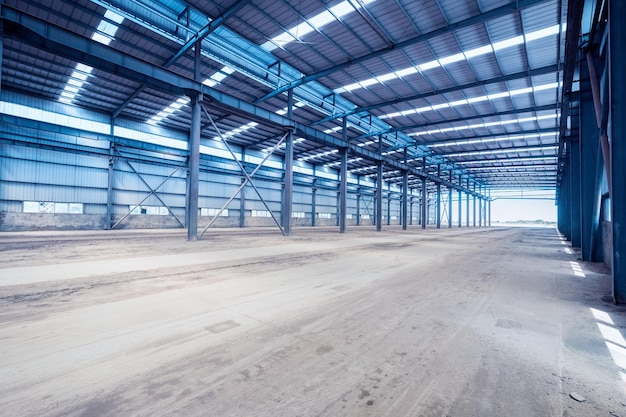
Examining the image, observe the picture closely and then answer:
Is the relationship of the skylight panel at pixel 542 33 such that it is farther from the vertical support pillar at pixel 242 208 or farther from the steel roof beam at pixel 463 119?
the vertical support pillar at pixel 242 208

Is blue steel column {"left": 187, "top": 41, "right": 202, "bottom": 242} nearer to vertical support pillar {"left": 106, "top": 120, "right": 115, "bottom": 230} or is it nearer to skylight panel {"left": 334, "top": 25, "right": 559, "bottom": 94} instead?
skylight panel {"left": 334, "top": 25, "right": 559, "bottom": 94}

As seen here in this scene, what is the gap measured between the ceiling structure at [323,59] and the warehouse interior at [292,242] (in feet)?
0.38

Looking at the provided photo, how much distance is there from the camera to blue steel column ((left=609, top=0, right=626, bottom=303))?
4035 mm

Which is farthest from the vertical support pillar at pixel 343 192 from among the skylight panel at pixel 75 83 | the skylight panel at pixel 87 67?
the skylight panel at pixel 75 83

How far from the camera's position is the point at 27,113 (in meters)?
17.1

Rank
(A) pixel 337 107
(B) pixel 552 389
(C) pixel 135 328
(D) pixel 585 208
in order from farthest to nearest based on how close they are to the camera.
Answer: (A) pixel 337 107 → (D) pixel 585 208 → (C) pixel 135 328 → (B) pixel 552 389

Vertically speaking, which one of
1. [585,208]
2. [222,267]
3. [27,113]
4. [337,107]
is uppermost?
[337,107]

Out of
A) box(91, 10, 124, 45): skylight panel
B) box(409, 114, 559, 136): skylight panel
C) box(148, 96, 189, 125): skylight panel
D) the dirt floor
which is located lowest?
the dirt floor

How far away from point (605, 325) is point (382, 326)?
2.74 meters

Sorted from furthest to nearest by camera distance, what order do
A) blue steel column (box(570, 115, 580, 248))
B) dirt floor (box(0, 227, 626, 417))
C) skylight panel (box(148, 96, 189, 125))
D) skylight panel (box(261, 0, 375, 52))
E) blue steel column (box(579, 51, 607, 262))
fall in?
skylight panel (box(148, 96, 189, 125)) → blue steel column (box(570, 115, 580, 248)) → skylight panel (box(261, 0, 375, 52)) → blue steel column (box(579, 51, 607, 262)) → dirt floor (box(0, 227, 626, 417))

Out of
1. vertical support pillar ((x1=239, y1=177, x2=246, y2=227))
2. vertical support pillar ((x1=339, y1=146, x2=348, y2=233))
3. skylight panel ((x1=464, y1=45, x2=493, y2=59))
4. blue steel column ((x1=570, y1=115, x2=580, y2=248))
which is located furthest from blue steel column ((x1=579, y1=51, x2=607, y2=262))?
vertical support pillar ((x1=239, y1=177, x2=246, y2=227))

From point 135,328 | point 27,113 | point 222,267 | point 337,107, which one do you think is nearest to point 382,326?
point 135,328

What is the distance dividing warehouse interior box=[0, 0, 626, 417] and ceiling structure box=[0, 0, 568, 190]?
0.11 metres

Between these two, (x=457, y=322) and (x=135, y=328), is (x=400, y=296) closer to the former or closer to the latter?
(x=457, y=322)
